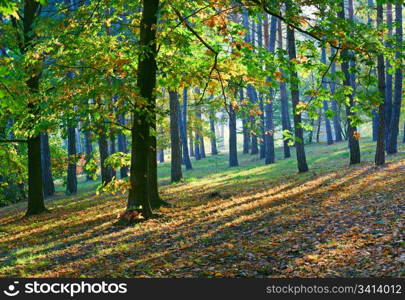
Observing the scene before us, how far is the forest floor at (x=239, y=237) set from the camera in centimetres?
769

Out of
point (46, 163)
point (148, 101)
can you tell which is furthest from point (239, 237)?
point (46, 163)

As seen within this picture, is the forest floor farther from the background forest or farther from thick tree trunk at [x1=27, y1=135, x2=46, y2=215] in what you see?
thick tree trunk at [x1=27, y1=135, x2=46, y2=215]

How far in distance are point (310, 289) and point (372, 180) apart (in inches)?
428

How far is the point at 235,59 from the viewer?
44.3 ft

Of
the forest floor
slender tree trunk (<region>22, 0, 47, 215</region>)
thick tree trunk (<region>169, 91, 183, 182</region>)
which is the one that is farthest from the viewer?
thick tree trunk (<region>169, 91, 183, 182</region>)

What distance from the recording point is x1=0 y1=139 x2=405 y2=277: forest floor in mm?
7691

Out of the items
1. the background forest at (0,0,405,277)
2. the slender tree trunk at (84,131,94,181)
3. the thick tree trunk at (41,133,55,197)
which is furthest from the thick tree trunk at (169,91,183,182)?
the thick tree trunk at (41,133,55,197)

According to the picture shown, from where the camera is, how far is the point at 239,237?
33.3 ft

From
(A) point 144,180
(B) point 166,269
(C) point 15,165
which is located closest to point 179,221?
(A) point 144,180

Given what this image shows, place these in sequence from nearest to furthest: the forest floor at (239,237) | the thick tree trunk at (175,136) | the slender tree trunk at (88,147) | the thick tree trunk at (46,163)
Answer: the forest floor at (239,237) < the slender tree trunk at (88,147) < the thick tree trunk at (175,136) < the thick tree trunk at (46,163)

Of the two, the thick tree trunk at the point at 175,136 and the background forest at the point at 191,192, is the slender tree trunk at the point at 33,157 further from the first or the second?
the thick tree trunk at the point at 175,136

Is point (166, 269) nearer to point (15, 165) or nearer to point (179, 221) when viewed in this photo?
point (179, 221)

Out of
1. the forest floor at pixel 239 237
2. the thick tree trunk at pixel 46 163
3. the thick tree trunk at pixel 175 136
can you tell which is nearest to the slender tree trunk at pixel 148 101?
the forest floor at pixel 239 237

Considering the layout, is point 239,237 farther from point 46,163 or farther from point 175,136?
point 46,163
